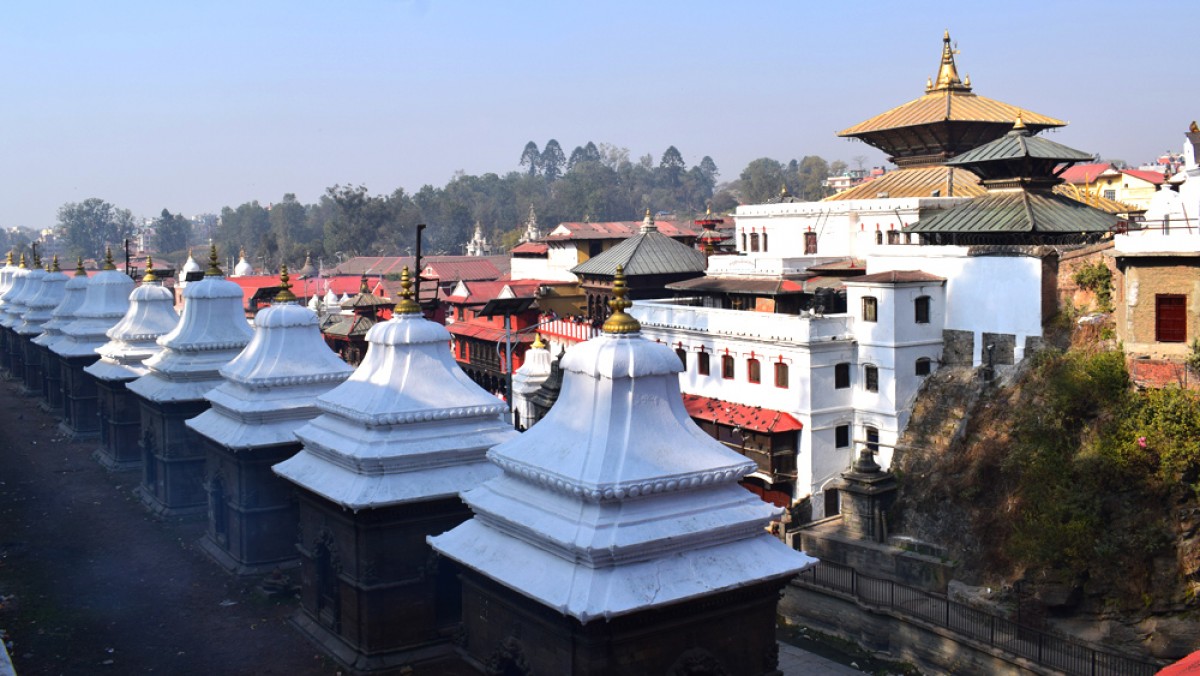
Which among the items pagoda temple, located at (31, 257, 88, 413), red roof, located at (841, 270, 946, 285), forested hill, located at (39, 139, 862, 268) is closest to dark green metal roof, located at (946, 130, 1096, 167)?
red roof, located at (841, 270, 946, 285)

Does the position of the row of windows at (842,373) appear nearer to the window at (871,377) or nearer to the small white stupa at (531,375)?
the window at (871,377)

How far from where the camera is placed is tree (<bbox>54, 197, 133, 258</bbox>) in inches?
6147

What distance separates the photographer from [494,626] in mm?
13922

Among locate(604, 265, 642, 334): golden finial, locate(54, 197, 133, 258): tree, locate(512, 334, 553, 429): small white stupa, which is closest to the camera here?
locate(604, 265, 642, 334): golden finial

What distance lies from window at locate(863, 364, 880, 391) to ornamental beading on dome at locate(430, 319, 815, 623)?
1733 cm

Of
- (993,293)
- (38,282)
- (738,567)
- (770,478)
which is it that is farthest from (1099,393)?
Answer: (38,282)

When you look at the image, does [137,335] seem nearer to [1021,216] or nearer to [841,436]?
[841,436]

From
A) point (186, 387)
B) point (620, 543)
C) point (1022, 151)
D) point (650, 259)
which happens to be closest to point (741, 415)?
point (1022, 151)

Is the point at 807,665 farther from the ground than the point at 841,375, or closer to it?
closer to it

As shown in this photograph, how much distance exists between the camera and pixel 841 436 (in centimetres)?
3108

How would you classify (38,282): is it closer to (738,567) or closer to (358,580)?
(358,580)

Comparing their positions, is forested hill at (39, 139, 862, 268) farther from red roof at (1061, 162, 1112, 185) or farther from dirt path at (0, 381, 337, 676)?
dirt path at (0, 381, 337, 676)

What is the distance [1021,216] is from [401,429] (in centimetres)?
1866

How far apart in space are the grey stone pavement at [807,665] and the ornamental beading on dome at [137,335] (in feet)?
65.0
